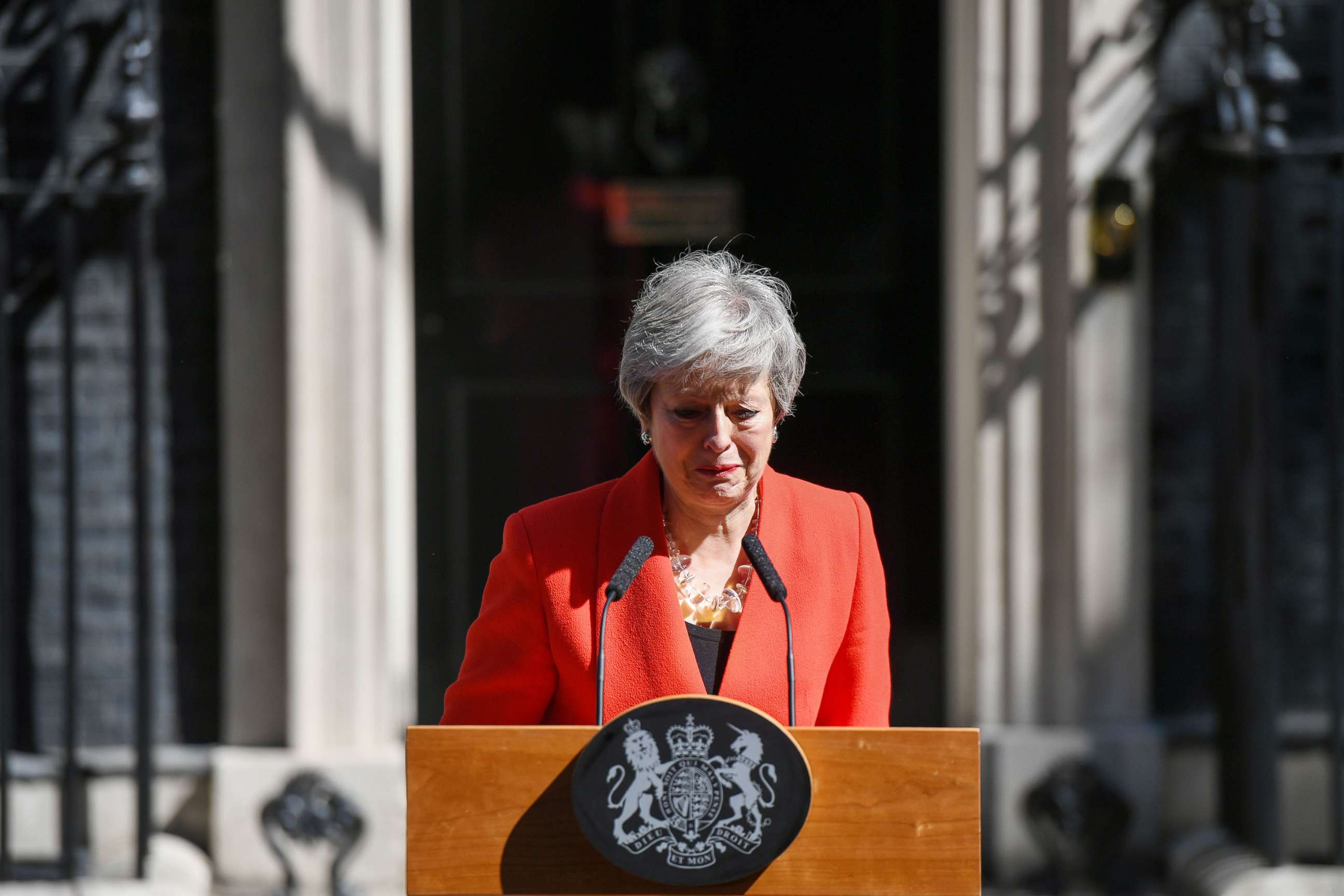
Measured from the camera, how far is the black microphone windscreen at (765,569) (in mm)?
2020

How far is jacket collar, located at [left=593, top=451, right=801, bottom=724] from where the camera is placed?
1.99m

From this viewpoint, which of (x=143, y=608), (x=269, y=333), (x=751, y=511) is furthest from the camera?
(x=269, y=333)

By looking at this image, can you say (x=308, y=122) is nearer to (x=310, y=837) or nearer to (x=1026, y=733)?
(x=310, y=837)

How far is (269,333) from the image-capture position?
15.3 feet

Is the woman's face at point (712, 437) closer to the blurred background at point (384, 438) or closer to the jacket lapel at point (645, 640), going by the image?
the jacket lapel at point (645, 640)

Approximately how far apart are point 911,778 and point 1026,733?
10.4 feet

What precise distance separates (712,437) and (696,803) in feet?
1.85

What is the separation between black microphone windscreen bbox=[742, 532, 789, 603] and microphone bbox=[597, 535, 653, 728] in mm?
149

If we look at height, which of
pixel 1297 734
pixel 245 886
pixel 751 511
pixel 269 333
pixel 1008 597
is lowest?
pixel 245 886

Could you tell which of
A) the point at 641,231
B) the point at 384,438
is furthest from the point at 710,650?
the point at 641,231

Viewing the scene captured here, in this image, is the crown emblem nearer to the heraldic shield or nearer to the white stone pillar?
the heraldic shield

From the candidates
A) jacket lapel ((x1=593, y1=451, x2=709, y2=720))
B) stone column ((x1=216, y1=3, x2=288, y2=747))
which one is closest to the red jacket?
jacket lapel ((x1=593, y1=451, x2=709, y2=720))

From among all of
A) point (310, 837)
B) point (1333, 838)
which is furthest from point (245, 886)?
point (1333, 838)

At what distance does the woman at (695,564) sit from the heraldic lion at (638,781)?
34 cm
